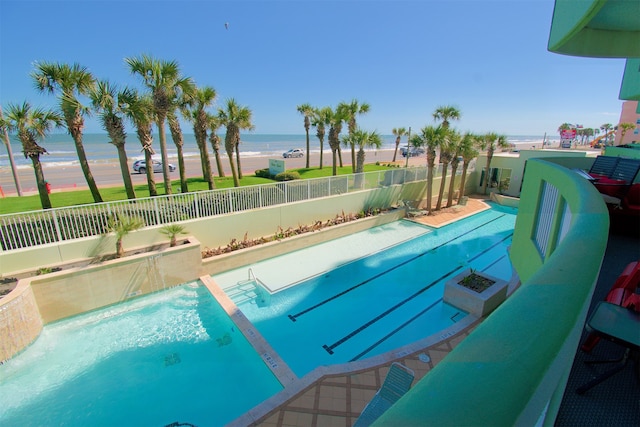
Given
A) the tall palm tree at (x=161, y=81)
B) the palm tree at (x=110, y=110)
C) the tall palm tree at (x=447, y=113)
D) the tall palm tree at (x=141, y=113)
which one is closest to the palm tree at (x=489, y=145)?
the tall palm tree at (x=447, y=113)

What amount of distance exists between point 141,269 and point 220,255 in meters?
2.46

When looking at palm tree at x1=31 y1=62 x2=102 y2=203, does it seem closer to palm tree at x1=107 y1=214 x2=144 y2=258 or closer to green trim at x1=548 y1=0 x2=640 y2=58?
palm tree at x1=107 y1=214 x2=144 y2=258

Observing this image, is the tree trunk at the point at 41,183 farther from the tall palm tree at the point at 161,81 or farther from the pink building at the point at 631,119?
the pink building at the point at 631,119

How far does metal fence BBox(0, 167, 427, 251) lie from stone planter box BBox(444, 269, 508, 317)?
719 cm

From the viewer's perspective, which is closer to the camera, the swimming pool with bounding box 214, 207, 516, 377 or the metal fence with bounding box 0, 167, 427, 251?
the swimming pool with bounding box 214, 207, 516, 377

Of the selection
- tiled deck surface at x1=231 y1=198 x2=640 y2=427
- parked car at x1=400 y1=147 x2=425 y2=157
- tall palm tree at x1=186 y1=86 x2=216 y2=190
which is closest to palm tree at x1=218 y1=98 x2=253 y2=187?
tall palm tree at x1=186 y1=86 x2=216 y2=190

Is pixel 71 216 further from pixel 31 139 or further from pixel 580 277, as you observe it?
pixel 580 277

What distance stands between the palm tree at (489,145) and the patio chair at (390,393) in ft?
62.5

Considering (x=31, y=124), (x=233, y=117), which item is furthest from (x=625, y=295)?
(x=233, y=117)

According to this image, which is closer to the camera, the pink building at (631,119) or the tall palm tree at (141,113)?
the tall palm tree at (141,113)

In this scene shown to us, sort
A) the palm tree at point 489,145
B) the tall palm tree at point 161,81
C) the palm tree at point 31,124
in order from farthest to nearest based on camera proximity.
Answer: the palm tree at point 489,145 → the tall palm tree at point 161,81 → the palm tree at point 31,124

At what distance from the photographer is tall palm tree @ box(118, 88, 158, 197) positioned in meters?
10.4

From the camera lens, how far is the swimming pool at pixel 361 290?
752cm

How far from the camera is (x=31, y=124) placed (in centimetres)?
953
